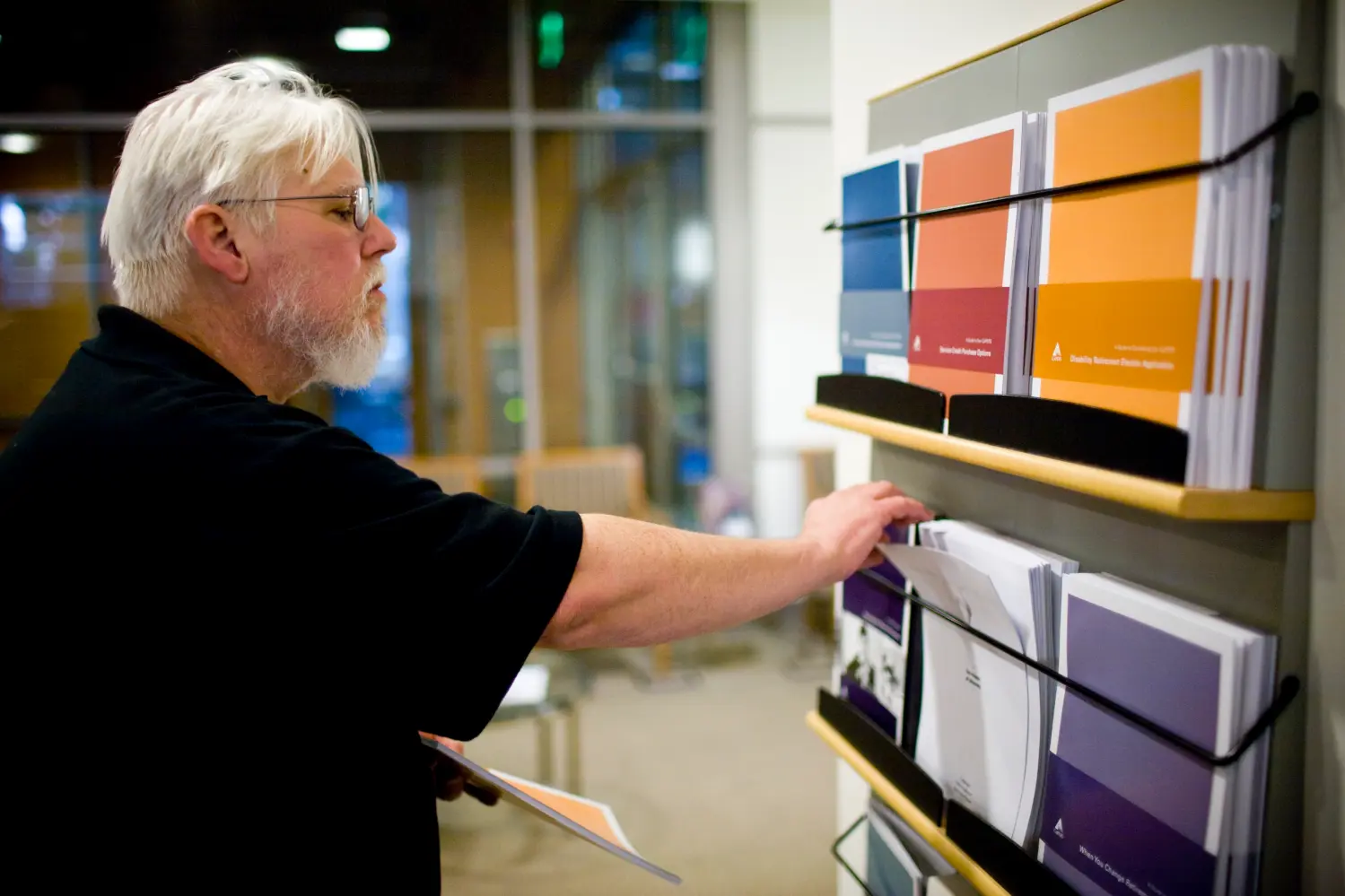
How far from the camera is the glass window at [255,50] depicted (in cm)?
482

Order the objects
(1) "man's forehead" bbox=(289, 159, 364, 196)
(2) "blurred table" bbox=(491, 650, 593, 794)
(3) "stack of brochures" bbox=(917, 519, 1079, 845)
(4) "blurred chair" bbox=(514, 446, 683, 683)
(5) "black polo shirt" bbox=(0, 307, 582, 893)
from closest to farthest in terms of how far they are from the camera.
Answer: (5) "black polo shirt" bbox=(0, 307, 582, 893) < (3) "stack of brochures" bbox=(917, 519, 1079, 845) < (1) "man's forehead" bbox=(289, 159, 364, 196) < (2) "blurred table" bbox=(491, 650, 593, 794) < (4) "blurred chair" bbox=(514, 446, 683, 683)

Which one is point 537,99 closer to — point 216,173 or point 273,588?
point 216,173

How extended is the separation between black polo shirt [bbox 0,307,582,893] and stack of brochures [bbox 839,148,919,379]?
531mm

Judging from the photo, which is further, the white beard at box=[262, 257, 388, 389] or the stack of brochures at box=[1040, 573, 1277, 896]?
the white beard at box=[262, 257, 388, 389]

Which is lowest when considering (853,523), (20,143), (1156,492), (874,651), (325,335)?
(874,651)

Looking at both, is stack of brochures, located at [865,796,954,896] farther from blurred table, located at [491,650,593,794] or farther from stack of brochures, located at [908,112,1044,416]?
blurred table, located at [491,650,593,794]

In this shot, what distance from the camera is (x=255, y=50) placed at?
16.1ft

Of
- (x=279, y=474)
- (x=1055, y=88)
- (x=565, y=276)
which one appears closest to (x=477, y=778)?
(x=279, y=474)

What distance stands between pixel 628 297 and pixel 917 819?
14.5 feet

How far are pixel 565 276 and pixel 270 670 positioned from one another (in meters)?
4.48

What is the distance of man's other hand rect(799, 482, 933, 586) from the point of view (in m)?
1.18

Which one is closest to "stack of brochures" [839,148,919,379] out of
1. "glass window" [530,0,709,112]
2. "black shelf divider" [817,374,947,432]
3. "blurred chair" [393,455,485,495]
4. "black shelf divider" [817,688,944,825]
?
"black shelf divider" [817,374,947,432]

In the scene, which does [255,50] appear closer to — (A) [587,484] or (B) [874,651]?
(A) [587,484]

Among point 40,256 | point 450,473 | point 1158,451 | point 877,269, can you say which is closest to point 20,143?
point 40,256
